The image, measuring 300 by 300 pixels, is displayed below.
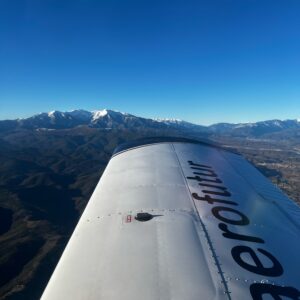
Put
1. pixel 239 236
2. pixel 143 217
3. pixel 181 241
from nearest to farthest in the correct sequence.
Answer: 1. pixel 181 241
2. pixel 239 236
3. pixel 143 217

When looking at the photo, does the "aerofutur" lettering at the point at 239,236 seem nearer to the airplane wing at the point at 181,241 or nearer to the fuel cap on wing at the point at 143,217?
the airplane wing at the point at 181,241

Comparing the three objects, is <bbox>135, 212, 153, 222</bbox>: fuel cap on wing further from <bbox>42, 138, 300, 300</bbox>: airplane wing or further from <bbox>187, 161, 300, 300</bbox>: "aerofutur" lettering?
<bbox>187, 161, 300, 300</bbox>: "aerofutur" lettering

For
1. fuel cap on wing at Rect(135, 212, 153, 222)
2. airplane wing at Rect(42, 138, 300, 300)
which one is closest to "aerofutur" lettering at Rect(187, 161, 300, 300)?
airplane wing at Rect(42, 138, 300, 300)

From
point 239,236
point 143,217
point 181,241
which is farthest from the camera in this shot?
point 143,217

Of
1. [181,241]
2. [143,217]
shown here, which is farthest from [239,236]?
[143,217]

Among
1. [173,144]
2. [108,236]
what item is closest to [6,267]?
[173,144]

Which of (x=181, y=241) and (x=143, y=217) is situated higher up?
(x=143, y=217)

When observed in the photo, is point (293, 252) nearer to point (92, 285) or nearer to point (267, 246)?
point (267, 246)

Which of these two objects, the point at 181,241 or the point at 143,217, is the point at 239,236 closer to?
the point at 181,241

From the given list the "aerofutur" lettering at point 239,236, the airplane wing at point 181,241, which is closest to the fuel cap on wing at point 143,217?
the airplane wing at point 181,241

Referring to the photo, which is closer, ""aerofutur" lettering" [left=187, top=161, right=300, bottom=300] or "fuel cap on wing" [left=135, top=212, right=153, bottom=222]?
""aerofutur" lettering" [left=187, top=161, right=300, bottom=300]
